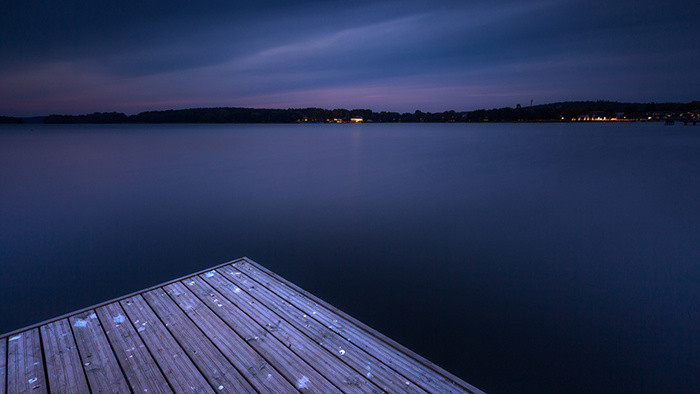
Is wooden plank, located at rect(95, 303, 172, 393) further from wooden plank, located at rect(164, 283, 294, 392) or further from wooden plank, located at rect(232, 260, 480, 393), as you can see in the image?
wooden plank, located at rect(232, 260, 480, 393)

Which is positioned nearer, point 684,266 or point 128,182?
point 684,266

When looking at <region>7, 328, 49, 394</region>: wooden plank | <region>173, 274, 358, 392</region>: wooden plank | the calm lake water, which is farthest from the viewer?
the calm lake water

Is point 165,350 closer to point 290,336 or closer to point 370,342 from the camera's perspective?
point 290,336

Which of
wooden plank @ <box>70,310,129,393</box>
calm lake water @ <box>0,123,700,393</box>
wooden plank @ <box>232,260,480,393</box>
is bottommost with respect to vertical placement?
calm lake water @ <box>0,123,700,393</box>

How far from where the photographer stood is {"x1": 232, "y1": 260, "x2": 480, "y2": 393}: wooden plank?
9.32 feet

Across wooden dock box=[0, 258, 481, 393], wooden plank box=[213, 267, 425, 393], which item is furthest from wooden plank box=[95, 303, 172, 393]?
wooden plank box=[213, 267, 425, 393]

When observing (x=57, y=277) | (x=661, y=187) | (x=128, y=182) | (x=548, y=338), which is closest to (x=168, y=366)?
(x=548, y=338)

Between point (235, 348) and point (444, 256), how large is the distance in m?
5.11

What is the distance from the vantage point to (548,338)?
4.52 metres

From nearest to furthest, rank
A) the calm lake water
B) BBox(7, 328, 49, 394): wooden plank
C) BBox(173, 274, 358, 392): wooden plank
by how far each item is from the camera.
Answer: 1. BBox(7, 328, 49, 394): wooden plank
2. BBox(173, 274, 358, 392): wooden plank
3. the calm lake water

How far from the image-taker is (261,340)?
3357mm

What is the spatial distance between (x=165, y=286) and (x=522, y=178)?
16.5 metres

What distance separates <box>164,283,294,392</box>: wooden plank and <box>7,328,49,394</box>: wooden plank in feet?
4.34

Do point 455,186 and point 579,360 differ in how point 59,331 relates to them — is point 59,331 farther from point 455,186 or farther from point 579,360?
point 455,186
